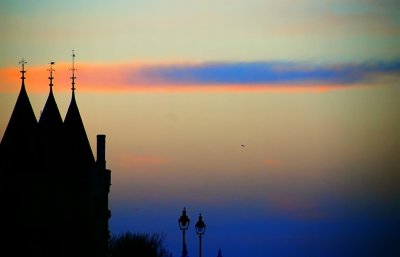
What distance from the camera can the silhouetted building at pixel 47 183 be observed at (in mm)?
91750

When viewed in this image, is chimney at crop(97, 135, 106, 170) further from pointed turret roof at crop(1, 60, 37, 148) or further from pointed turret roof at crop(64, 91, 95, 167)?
pointed turret roof at crop(1, 60, 37, 148)

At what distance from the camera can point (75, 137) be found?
93.8 metres

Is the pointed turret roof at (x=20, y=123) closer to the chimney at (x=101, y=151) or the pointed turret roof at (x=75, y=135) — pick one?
the pointed turret roof at (x=75, y=135)

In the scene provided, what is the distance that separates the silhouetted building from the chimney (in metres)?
2.45

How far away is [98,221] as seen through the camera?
321ft

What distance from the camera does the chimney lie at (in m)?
99.6

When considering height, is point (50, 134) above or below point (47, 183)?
above

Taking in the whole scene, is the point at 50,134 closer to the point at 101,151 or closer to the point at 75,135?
the point at 75,135

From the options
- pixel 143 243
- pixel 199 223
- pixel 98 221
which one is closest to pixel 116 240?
pixel 143 243

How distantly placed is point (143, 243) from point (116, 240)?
7835 mm

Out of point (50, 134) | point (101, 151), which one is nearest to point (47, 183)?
point (50, 134)

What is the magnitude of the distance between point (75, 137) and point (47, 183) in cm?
294

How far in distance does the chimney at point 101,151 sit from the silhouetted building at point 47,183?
2451 mm

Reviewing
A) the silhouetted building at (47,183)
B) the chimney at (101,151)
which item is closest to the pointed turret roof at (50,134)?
the silhouetted building at (47,183)
